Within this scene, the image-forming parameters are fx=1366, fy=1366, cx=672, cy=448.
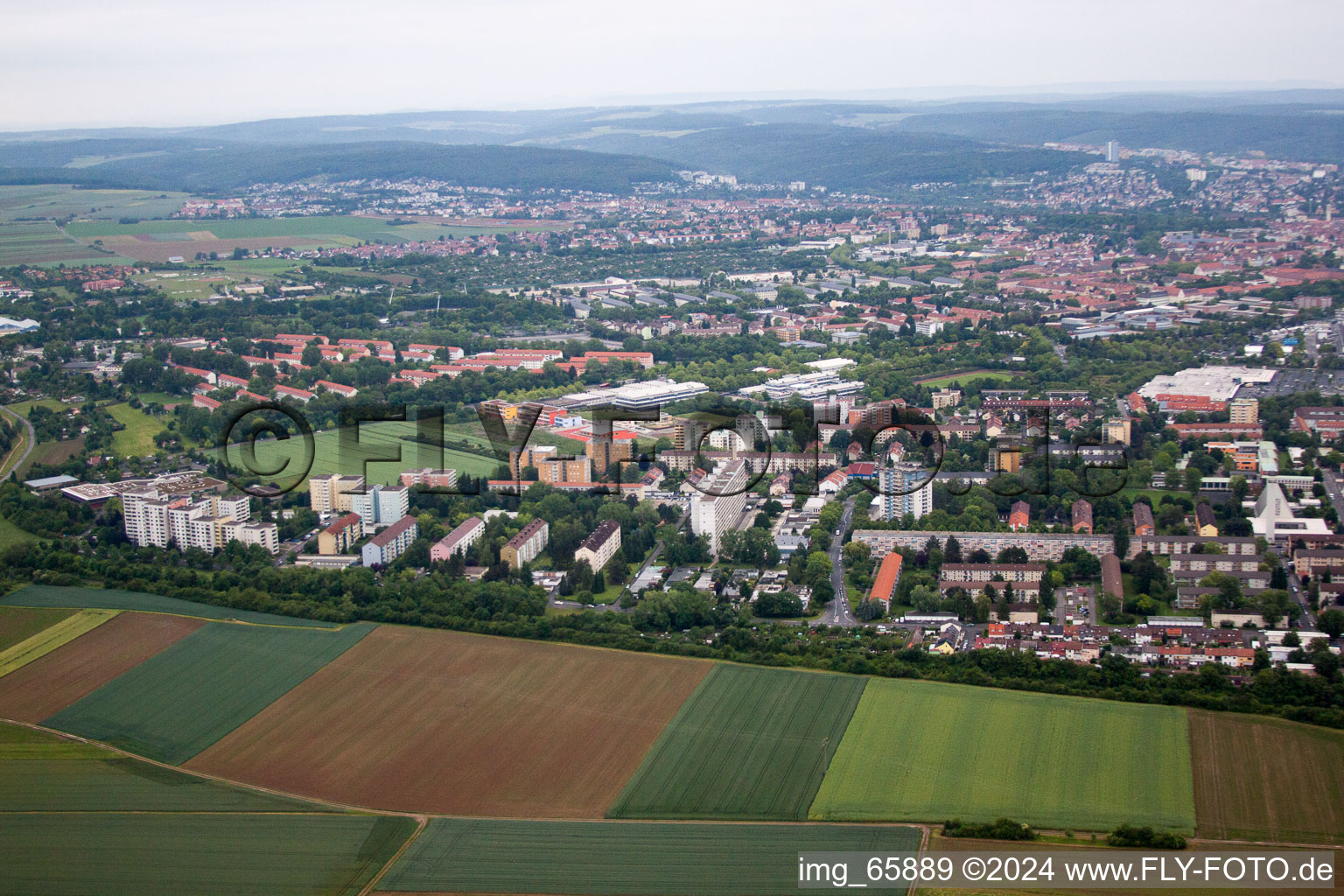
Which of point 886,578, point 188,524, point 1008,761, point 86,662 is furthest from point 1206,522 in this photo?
point 86,662

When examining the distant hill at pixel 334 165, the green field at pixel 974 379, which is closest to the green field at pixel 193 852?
the green field at pixel 974 379

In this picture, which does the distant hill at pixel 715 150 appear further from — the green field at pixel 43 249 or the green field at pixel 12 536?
the green field at pixel 12 536

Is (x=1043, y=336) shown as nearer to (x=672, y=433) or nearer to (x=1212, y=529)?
(x=672, y=433)

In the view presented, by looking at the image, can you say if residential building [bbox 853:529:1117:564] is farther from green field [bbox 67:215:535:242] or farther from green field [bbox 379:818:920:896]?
green field [bbox 67:215:535:242]

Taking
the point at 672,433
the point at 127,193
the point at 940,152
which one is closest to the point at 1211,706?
the point at 672,433

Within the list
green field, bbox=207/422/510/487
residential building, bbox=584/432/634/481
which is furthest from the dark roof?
green field, bbox=207/422/510/487

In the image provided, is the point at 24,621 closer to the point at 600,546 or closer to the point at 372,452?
the point at 600,546

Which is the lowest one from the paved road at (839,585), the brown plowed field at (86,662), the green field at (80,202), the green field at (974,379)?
the paved road at (839,585)
